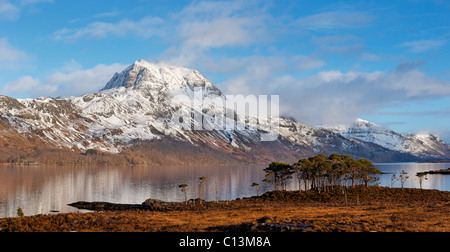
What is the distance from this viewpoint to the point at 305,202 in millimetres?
102938

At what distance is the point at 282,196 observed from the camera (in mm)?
113312
